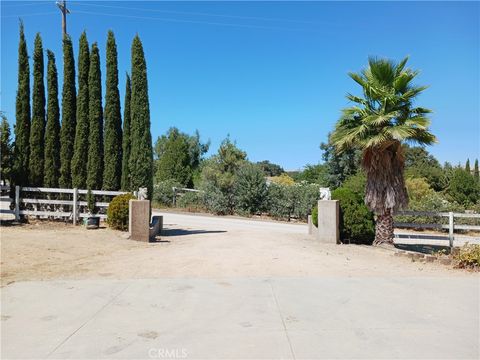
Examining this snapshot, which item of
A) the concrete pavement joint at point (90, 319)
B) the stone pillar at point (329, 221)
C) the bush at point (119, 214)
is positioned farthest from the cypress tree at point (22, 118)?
the concrete pavement joint at point (90, 319)

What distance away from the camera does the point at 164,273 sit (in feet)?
24.0

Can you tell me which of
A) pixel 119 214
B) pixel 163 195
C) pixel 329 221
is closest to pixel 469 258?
pixel 329 221

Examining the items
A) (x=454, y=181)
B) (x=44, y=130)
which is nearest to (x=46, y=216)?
(x=44, y=130)

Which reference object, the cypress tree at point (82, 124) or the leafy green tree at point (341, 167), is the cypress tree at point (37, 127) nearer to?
the cypress tree at point (82, 124)

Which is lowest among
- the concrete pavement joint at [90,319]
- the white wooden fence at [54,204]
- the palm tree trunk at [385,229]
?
the concrete pavement joint at [90,319]

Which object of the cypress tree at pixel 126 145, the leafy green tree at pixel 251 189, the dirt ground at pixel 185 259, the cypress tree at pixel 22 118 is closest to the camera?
the dirt ground at pixel 185 259

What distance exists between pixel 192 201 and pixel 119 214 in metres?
14.0

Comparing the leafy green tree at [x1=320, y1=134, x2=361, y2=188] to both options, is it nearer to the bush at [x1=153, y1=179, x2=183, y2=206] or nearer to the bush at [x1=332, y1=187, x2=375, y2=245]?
the bush at [x1=153, y1=179, x2=183, y2=206]

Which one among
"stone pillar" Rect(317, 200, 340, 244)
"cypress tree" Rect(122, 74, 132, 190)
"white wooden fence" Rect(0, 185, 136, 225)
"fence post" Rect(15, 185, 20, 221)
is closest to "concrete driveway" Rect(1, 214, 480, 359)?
"stone pillar" Rect(317, 200, 340, 244)

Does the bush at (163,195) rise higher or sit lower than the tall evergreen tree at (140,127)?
lower

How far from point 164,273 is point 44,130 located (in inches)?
451

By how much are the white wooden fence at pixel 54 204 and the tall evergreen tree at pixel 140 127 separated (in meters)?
1.17

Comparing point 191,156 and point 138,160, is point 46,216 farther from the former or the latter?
point 191,156

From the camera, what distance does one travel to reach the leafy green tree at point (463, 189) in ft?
95.7
